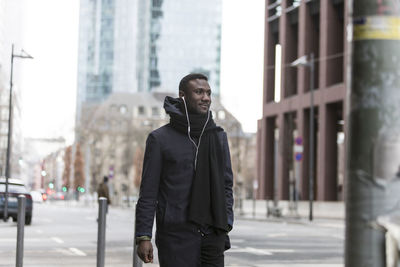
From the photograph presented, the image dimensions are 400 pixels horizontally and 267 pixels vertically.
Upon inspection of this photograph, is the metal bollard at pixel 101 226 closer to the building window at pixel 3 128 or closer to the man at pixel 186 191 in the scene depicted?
the man at pixel 186 191

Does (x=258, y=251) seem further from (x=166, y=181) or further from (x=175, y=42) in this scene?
(x=175, y=42)

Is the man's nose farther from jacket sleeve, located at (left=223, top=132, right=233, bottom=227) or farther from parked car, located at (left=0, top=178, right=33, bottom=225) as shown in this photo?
parked car, located at (left=0, top=178, right=33, bottom=225)

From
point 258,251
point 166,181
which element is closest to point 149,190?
point 166,181

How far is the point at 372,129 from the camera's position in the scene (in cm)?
318

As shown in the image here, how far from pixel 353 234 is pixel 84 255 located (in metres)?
13.3

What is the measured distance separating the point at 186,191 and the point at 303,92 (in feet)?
171

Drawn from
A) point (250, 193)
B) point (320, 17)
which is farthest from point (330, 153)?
point (250, 193)

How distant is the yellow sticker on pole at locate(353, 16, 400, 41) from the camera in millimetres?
3184

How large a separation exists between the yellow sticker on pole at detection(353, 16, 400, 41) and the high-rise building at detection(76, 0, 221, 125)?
182 metres

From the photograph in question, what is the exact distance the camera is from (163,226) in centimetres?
520

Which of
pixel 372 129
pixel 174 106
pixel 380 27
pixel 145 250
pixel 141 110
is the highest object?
pixel 141 110

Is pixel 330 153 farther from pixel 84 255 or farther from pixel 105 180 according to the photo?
pixel 84 255

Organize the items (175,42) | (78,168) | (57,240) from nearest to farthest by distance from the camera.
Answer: (57,240), (78,168), (175,42)

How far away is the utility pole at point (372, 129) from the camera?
3.13m
